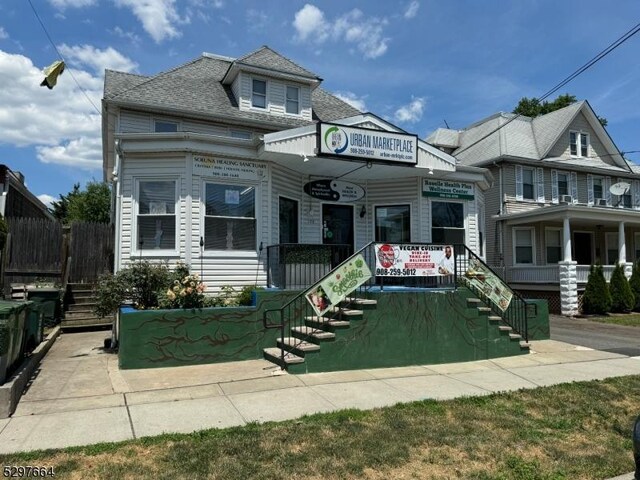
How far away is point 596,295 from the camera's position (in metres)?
19.1

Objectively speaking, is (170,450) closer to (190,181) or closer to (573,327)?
(190,181)

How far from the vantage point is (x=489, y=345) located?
32.8ft

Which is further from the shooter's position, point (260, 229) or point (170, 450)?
point (260, 229)

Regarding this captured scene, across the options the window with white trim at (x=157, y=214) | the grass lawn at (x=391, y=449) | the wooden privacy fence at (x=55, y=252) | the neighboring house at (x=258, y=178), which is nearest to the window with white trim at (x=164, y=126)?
the neighboring house at (x=258, y=178)

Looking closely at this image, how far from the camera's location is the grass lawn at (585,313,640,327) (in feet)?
55.6

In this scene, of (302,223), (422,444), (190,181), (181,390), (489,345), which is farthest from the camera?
(302,223)

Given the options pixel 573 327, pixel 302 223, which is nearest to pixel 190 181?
pixel 302 223

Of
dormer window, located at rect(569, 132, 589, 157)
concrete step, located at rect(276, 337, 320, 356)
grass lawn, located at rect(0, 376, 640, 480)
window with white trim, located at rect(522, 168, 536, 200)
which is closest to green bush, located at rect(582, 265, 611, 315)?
window with white trim, located at rect(522, 168, 536, 200)

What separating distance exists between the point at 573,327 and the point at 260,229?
35.3 feet

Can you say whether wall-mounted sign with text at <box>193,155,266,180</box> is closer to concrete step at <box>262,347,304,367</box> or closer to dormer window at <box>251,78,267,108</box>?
concrete step at <box>262,347,304,367</box>

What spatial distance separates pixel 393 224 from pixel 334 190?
1913 mm

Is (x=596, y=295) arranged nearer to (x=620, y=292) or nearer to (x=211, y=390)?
(x=620, y=292)

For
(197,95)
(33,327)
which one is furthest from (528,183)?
(33,327)

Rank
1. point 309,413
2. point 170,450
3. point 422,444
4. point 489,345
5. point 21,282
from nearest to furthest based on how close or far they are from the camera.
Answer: point 170,450 → point 422,444 → point 309,413 → point 489,345 → point 21,282
